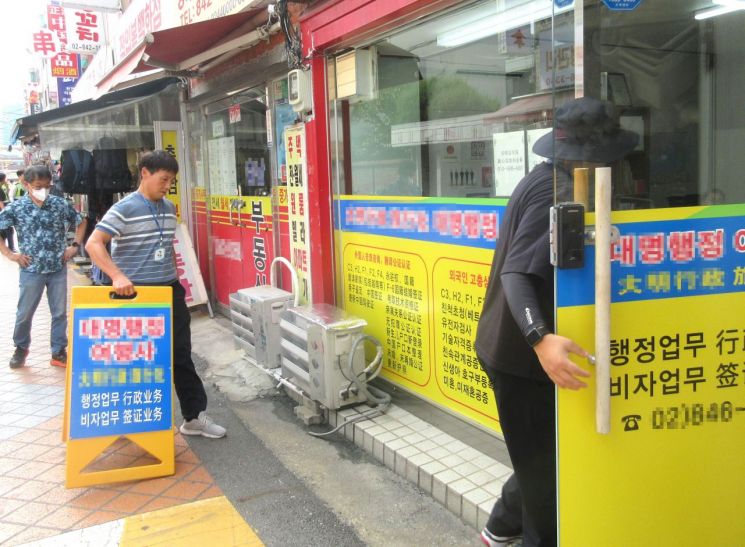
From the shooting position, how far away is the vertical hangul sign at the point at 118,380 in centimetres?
370

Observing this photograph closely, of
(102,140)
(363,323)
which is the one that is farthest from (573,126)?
(102,140)

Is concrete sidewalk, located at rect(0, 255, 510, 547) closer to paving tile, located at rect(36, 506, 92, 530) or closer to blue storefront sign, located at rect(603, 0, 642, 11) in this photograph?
paving tile, located at rect(36, 506, 92, 530)

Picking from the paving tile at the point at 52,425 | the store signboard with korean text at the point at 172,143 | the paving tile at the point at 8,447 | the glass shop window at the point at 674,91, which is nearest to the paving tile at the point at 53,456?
the paving tile at the point at 8,447

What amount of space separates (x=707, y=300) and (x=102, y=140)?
9.35 metres

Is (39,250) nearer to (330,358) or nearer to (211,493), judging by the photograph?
(330,358)

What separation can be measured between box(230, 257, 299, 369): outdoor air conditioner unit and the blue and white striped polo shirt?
1.23m

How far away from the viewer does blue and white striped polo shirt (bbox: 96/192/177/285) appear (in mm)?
3957

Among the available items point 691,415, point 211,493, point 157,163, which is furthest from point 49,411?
point 691,415

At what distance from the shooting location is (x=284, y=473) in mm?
3824

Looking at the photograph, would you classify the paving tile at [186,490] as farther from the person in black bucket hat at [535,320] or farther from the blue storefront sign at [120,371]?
the person in black bucket hat at [535,320]

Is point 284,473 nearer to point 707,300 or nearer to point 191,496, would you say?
point 191,496

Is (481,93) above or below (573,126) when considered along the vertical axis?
above

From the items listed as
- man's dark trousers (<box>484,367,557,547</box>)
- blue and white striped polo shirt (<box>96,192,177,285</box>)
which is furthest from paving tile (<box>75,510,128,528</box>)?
man's dark trousers (<box>484,367,557,547</box>)

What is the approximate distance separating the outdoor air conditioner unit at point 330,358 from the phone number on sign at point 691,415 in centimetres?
237
